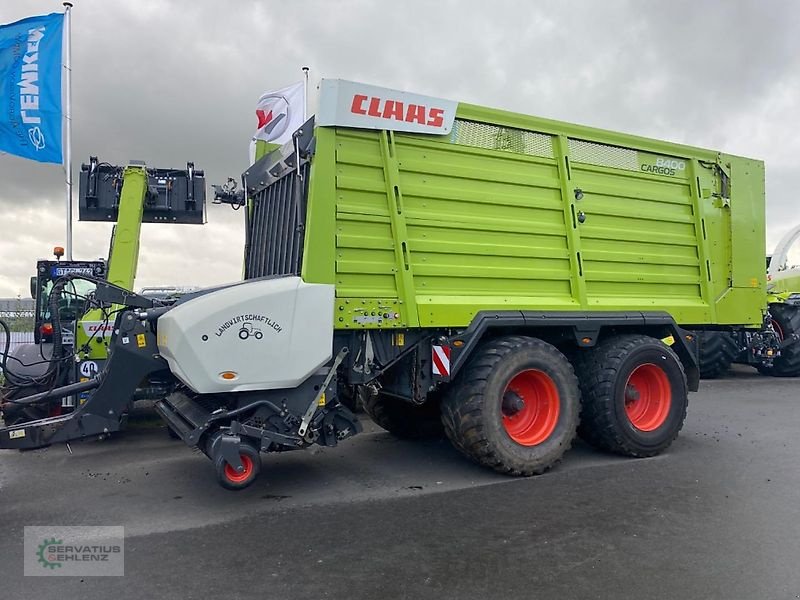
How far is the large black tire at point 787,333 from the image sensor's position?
40.3 ft

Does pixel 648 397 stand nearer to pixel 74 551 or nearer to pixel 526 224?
pixel 526 224

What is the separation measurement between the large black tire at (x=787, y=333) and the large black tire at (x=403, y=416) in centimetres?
893

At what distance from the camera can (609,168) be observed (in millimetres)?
6320

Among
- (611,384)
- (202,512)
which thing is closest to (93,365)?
(202,512)

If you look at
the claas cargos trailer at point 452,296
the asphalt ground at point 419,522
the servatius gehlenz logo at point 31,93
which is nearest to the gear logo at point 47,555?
the asphalt ground at point 419,522

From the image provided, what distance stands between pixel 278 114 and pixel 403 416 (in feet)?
14.7

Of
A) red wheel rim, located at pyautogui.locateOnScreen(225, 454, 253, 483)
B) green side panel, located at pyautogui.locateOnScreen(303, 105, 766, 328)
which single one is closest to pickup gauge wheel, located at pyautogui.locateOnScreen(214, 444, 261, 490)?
red wheel rim, located at pyautogui.locateOnScreen(225, 454, 253, 483)

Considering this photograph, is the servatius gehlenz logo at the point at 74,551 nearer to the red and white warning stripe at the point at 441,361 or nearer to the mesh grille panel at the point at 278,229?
the mesh grille panel at the point at 278,229

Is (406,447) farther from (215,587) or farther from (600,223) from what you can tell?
(215,587)

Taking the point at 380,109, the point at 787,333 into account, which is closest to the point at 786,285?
the point at 787,333

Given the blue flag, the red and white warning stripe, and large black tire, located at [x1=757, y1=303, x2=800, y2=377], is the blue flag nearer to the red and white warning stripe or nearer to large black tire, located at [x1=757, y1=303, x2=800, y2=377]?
the red and white warning stripe

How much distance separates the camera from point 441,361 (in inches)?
208

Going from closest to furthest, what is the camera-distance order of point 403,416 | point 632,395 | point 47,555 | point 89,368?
A: 1. point 47,555
2. point 632,395
3. point 403,416
4. point 89,368

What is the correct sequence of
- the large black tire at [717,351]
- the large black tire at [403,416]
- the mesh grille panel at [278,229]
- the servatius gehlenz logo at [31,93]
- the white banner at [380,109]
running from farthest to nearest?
the large black tire at [717,351]
the servatius gehlenz logo at [31,93]
the large black tire at [403,416]
the mesh grille panel at [278,229]
the white banner at [380,109]
